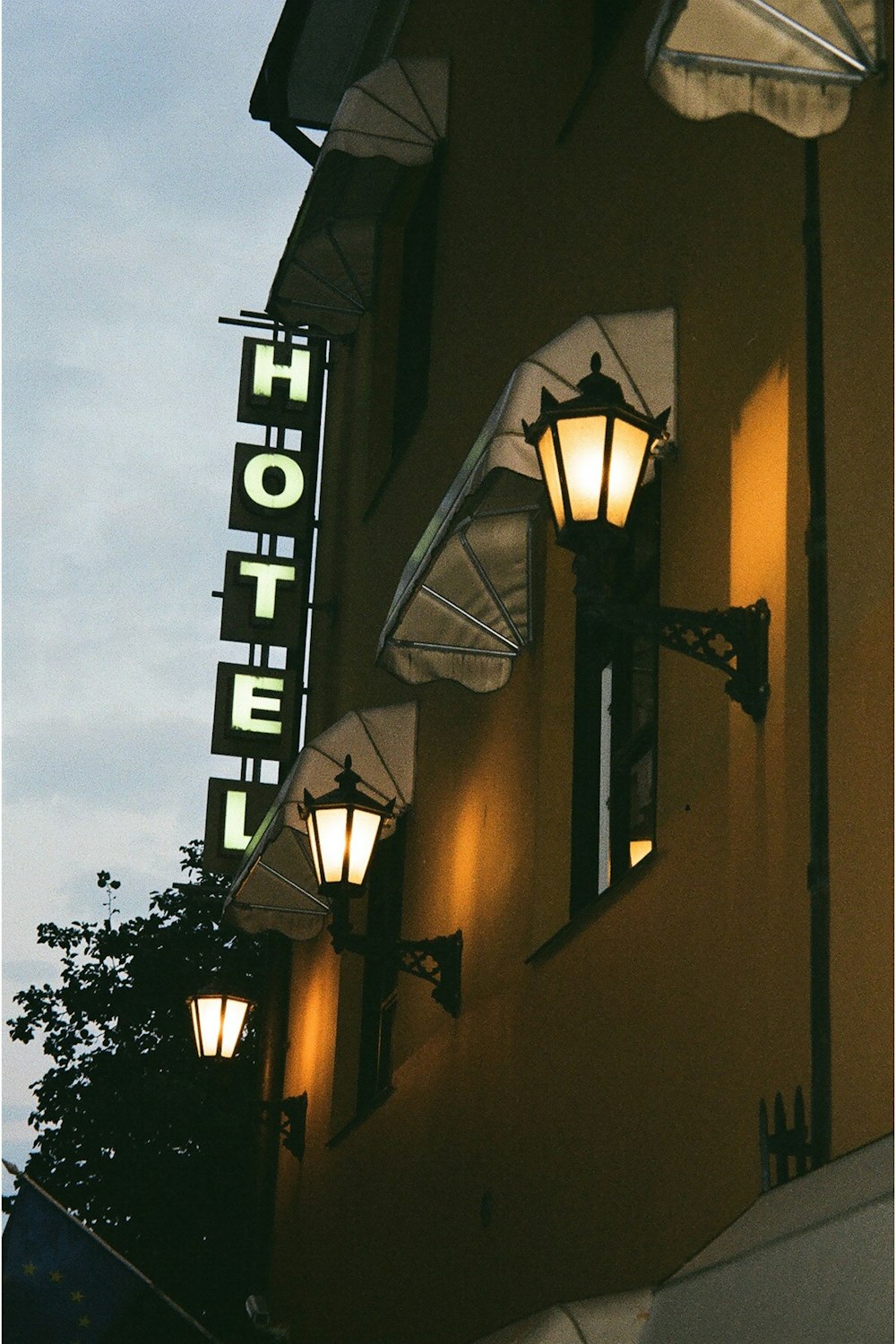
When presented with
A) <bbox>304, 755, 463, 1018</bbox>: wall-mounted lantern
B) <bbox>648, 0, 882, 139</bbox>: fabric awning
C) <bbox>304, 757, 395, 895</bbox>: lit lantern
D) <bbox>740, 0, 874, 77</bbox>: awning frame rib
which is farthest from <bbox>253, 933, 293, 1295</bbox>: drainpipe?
<bbox>740, 0, 874, 77</bbox>: awning frame rib

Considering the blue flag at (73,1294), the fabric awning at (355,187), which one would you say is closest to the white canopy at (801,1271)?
the blue flag at (73,1294)

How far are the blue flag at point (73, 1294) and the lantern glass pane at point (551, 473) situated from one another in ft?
15.5

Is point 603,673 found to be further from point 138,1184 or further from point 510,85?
point 138,1184

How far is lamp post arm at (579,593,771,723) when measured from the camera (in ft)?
20.3

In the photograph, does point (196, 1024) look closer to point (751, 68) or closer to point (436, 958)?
point (436, 958)

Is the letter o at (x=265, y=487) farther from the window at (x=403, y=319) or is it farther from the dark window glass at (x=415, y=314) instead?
the dark window glass at (x=415, y=314)

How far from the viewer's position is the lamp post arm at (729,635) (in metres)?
6.18

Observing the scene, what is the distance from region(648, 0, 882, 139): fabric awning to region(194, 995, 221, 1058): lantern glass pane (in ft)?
30.2

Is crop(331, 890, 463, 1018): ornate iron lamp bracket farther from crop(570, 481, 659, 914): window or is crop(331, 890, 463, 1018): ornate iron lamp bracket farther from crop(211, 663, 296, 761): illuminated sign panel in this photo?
crop(211, 663, 296, 761): illuminated sign panel

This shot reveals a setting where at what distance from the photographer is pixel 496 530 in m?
8.73

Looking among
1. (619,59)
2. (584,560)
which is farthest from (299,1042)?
(584,560)

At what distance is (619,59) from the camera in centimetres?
894

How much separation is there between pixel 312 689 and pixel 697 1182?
396 inches

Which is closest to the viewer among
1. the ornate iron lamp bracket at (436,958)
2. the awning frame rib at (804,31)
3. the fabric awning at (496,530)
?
the awning frame rib at (804,31)
